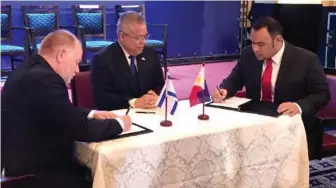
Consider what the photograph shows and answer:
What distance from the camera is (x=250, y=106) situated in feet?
8.78

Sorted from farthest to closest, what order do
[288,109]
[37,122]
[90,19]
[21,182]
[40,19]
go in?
1. [90,19]
2. [40,19]
3. [288,109]
4. [37,122]
5. [21,182]

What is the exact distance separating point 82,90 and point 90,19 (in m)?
3.49

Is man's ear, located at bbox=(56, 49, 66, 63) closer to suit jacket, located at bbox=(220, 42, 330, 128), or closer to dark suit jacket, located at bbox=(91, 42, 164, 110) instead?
dark suit jacket, located at bbox=(91, 42, 164, 110)

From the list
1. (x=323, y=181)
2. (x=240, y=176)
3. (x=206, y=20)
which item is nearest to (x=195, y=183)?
(x=240, y=176)

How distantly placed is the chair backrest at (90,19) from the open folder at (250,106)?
3879 mm

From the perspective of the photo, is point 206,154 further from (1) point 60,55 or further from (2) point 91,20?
(2) point 91,20

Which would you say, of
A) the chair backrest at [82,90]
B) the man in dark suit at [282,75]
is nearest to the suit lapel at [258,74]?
the man in dark suit at [282,75]

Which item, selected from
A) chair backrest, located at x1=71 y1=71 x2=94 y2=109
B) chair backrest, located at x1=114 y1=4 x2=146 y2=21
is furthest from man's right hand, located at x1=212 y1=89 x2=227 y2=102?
chair backrest, located at x1=114 y1=4 x2=146 y2=21

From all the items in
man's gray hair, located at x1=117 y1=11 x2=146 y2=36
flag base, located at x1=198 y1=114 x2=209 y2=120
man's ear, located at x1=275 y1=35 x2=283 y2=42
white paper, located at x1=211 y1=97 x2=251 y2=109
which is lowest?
white paper, located at x1=211 y1=97 x2=251 y2=109

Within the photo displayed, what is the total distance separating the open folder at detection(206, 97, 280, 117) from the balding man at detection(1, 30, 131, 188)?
846mm

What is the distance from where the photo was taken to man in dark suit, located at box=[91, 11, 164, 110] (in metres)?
2.91

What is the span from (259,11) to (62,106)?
6.20 meters

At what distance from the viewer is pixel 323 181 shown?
3324mm

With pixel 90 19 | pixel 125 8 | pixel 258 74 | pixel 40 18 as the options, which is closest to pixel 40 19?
pixel 40 18
